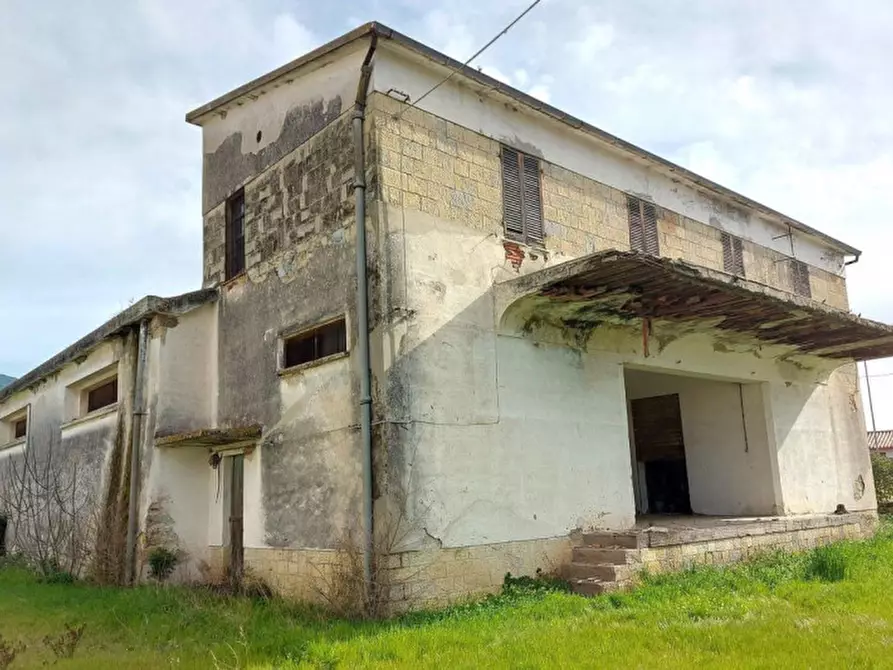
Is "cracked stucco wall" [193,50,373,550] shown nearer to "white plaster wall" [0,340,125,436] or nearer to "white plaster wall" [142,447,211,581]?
"white plaster wall" [142,447,211,581]

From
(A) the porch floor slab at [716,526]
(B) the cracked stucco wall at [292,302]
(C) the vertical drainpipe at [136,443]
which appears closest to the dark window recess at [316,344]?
(B) the cracked stucco wall at [292,302]

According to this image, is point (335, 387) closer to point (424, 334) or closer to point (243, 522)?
point (424, 334)

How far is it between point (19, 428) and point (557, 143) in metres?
14.2

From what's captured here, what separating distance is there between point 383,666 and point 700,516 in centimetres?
894

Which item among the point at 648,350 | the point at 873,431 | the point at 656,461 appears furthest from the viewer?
the point at 873,431

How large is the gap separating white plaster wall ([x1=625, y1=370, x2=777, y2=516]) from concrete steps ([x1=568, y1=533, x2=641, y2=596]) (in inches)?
189

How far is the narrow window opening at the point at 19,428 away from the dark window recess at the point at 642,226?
43.9ft

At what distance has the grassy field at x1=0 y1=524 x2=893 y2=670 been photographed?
591 centimetres

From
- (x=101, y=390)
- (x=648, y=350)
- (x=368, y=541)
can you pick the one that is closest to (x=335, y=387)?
(x=368, y=541)

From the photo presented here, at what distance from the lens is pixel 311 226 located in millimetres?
9906

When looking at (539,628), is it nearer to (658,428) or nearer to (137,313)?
(137,313)

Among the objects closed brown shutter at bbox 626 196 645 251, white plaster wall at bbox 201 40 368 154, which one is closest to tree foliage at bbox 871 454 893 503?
closed brown shutter at bbox 626 196 645 251

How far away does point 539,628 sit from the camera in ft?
22.6

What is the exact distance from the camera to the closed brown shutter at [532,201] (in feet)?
34.3
